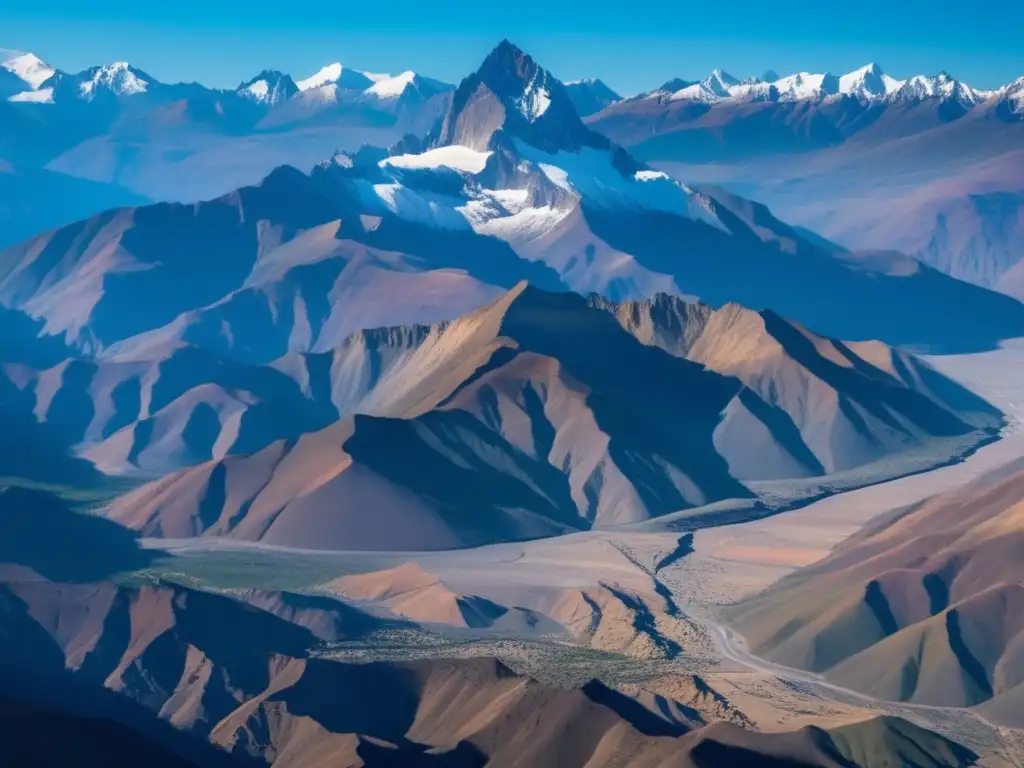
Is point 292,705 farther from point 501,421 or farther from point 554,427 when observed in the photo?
point 554,427

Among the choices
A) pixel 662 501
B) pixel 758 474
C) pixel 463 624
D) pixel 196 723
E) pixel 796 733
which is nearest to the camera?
pixel 796 733

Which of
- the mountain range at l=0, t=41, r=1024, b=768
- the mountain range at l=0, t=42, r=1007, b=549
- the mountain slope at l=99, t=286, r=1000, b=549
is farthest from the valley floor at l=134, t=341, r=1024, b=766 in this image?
the mountain range at l=0, t=42, r=1007, b=549

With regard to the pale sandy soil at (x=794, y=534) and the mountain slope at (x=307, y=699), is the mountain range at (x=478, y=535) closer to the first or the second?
the mountain slope at (x=307, y=699)

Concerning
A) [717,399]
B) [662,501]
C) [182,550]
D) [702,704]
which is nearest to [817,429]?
[717,399]

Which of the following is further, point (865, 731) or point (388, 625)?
point (388, 625)

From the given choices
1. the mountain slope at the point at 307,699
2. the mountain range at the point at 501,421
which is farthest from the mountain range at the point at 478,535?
the mountain range at the point at 501,421

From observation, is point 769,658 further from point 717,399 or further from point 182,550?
point 717,399
